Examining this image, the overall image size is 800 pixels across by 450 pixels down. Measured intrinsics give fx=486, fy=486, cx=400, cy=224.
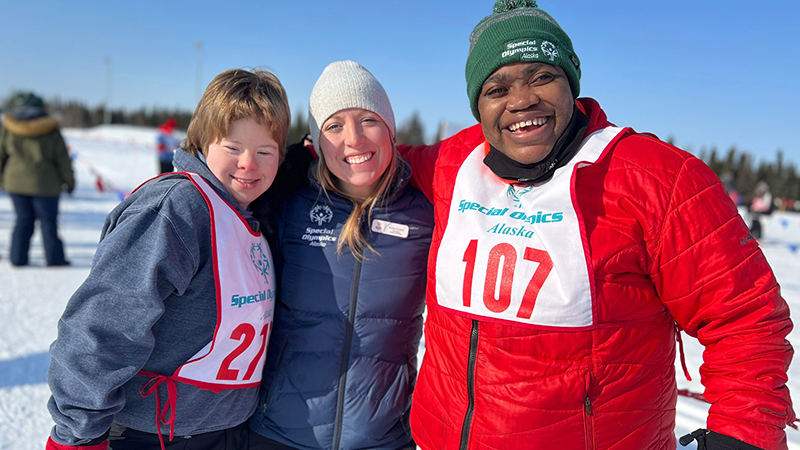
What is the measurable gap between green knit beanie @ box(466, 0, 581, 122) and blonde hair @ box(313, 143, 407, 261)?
0.49 metres

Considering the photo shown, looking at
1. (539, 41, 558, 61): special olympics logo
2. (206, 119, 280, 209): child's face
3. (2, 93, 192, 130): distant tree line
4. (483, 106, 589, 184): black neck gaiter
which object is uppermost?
(539, 41, 558, 61): special olympics logo

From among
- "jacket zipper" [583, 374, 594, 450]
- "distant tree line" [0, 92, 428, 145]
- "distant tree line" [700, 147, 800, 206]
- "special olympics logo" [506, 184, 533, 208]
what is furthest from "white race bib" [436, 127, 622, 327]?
"distant tree line" [0, 92, 428, 145]

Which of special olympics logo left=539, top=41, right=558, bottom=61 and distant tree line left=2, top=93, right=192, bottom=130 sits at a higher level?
special olympics logo left=539, top=41, right=558, bottom=61

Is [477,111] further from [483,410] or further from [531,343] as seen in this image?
[483,410]

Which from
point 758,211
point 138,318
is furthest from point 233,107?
point 758,211

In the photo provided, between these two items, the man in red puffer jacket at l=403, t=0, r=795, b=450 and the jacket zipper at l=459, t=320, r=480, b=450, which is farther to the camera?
the jacket zipper at l=459, t=320, r=480, b=450

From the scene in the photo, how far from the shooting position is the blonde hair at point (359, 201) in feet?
6.33

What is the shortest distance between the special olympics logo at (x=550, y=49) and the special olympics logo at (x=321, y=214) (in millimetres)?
1026

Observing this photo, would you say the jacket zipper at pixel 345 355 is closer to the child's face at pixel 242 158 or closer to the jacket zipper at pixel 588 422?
the child's face at pixel 242 158

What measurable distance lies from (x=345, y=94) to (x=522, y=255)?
1.05 meters

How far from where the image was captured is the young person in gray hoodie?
142cm

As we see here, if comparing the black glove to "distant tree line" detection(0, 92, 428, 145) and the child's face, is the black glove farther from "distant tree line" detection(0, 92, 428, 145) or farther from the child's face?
"distant tree line" detection(0, 92, 428, 145)

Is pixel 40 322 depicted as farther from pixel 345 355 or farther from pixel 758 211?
pixel 758 211

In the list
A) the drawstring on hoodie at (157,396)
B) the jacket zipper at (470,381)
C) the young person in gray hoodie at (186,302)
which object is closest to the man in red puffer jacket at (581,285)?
the jacket zipper at (470,381)
